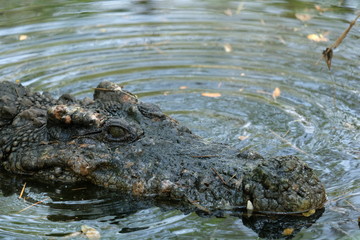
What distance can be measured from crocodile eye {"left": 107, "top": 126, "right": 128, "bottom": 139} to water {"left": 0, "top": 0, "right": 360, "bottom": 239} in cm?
63

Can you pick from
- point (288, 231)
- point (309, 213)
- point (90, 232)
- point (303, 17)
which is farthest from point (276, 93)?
point (90, 232)

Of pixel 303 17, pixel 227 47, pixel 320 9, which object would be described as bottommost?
pixel 227 47

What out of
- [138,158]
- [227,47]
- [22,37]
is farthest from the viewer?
[22,37]

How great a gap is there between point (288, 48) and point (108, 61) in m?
3.41

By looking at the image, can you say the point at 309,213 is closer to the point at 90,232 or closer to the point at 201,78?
the point at 90,232

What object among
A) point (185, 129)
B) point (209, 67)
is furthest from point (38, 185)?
point (209, 67)

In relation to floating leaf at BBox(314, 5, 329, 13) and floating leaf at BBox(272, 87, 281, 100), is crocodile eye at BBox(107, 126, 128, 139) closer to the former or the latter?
floating leaf at BBox(272, 87, 281, 100)

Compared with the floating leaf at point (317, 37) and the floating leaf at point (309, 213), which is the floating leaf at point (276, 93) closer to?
the floating leaf at point (317, 37)

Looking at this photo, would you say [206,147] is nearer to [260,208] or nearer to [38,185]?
[260,208]

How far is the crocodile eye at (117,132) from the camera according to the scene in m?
6.16

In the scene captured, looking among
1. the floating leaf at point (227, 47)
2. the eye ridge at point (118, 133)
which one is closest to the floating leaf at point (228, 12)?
the floating leaf at point (227, 47)

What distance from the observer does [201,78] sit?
980 centimetres

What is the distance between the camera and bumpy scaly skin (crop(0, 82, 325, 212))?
5402mm

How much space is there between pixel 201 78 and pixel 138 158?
4018 mm
